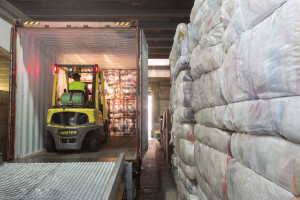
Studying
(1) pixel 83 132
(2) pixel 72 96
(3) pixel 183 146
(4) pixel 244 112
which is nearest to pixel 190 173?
(3) pixel 183 146

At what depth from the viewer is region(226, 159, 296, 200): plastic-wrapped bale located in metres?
0.96

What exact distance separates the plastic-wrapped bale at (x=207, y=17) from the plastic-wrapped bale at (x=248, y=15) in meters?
0.43

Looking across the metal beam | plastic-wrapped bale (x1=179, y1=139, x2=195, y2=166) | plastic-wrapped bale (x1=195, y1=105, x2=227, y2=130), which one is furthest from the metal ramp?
the metal beam

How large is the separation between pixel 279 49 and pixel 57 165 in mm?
2970

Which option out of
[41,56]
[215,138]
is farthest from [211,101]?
[41,56]

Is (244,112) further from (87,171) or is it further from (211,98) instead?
(87,171)

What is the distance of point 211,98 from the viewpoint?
195cm

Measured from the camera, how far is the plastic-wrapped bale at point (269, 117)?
0.84 meters

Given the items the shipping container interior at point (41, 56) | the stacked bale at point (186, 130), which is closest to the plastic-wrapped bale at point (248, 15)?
the stacked bale at point (186, 130)

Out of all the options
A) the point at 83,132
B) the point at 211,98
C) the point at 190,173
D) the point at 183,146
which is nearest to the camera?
the point at 211,98

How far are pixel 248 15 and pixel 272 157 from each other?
29.9 inches

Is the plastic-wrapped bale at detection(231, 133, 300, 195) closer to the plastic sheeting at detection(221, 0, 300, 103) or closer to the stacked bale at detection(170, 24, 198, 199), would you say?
the plastic sheeting at detection(221, 0, 300, 103)

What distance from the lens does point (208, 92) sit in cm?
203

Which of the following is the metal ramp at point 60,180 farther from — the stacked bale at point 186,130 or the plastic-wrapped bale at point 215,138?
the plastic-wrapped bale at point 215,138
